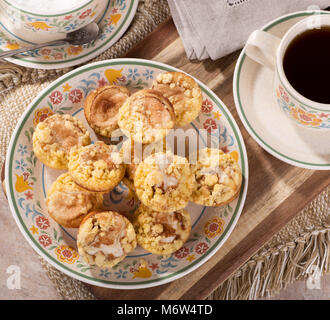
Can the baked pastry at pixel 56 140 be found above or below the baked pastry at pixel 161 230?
above

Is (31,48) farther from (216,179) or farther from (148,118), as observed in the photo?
(216,179)

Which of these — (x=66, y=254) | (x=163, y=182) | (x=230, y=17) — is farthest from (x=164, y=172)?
(x=230, y=17)

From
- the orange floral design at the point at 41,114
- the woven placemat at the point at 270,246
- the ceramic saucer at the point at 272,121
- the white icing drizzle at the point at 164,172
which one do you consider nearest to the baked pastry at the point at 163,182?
the white icing drizzle at the point at 164,172

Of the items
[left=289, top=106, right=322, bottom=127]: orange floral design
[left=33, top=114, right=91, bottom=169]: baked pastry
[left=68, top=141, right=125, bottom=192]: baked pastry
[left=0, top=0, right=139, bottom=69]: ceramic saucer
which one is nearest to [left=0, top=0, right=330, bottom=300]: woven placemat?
[left=0, top=0, right=139, bottom=69]: ceramic saucer

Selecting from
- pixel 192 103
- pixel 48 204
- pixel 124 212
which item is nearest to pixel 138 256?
pixel 124 212

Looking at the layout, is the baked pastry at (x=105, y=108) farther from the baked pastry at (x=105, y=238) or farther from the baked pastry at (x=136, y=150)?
the baked pastry at (x=105, y=238)

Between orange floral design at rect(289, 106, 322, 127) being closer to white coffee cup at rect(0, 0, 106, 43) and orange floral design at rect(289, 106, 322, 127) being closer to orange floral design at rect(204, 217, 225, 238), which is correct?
orange floral design at rect(204, 217, 225, 238)

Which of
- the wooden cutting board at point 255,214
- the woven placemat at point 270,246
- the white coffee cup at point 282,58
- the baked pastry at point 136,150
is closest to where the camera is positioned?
the white coffee cup at point 282,58
